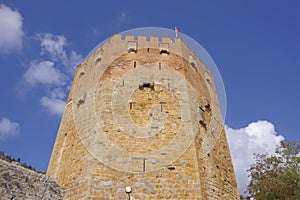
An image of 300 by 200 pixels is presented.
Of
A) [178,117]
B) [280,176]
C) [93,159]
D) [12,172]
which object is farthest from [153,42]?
[280,176]

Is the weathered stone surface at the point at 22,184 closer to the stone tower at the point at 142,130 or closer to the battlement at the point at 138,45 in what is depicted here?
the stone tower at the point at 142,130

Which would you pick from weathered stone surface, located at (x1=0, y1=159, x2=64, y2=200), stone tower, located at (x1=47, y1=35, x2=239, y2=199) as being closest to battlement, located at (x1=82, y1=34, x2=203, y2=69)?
stone tower, located at (x1=47, y1=35, x2=239, y2=199)

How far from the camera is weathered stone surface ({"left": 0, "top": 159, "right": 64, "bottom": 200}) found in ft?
19.4

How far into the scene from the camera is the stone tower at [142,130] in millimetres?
7848

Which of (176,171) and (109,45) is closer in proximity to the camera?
(176,171)

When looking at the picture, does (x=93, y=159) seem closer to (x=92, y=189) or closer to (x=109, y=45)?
(x=92, y=189)

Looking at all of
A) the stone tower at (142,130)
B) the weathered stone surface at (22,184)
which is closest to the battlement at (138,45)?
the stone tower at (142,130)

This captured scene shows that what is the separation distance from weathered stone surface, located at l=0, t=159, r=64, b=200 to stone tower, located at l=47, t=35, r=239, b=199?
3.83 ft

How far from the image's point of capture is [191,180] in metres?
7.97

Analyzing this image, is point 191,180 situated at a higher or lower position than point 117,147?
lower

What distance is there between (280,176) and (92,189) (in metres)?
9.11

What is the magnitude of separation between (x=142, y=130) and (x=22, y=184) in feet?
12.6

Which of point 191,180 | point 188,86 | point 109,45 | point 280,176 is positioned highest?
point 109,45

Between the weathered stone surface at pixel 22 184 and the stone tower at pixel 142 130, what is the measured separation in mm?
1168
